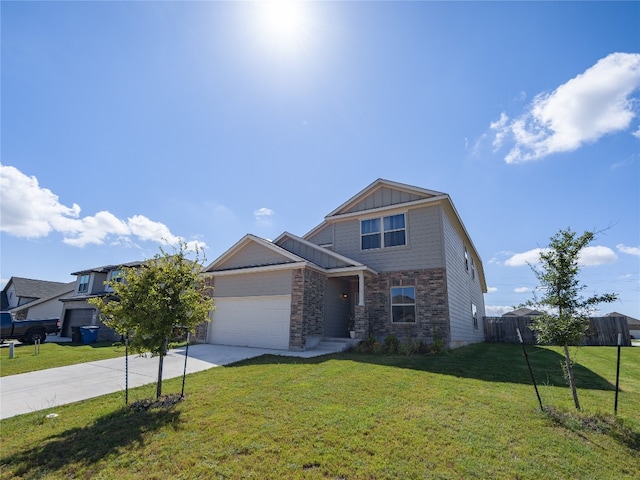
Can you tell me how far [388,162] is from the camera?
14.5m

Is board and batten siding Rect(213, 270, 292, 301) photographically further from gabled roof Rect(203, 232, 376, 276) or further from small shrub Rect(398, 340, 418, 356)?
small shrub Rect(398, 340, 418, 356)

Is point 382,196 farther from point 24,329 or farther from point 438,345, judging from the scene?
→ point 24,329

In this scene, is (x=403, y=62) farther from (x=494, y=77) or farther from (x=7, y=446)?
(x=7, y=446)

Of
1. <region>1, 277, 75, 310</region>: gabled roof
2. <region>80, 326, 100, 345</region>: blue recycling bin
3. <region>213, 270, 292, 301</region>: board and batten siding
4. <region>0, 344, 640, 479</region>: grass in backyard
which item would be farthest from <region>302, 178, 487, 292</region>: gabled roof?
<region>1, 277, 75, 310</region>: gabled roof

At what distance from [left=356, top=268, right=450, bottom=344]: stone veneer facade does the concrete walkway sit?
2.48 m

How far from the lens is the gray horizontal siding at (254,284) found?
13500 millimetres

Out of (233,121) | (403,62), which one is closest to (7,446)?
(233,121)

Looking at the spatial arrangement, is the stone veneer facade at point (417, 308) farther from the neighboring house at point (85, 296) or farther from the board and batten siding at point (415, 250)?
the neighboring house at point (85, 296)

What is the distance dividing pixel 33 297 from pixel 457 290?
40.8 meters

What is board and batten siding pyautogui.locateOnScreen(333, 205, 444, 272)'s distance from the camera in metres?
13.1

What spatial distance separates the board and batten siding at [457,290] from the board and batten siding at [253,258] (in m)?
7.24

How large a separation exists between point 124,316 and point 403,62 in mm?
10945

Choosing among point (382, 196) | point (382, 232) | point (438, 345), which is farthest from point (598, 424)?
point (382, 196)

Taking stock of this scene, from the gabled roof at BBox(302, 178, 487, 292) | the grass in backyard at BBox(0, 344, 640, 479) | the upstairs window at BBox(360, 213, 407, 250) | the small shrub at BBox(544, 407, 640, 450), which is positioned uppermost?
the gabled roof at BBox(302, 178, 487, 292)
